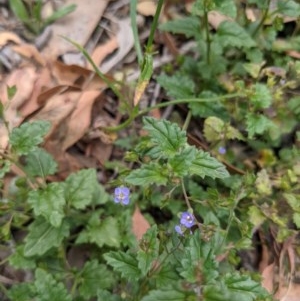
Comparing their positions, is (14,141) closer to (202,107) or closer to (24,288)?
(24,288)

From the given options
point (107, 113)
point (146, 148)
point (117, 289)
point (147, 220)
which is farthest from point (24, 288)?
point (107, 113)

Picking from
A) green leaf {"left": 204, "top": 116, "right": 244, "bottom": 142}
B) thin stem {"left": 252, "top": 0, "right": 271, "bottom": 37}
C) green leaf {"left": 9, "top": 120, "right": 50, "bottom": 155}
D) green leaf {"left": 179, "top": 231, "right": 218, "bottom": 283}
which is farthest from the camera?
thin stem {"left": 252, "top": 0, "right": 271, "bottom": 37}

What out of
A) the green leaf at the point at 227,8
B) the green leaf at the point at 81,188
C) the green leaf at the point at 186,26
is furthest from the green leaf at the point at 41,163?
the green leaf at the point at 227,8

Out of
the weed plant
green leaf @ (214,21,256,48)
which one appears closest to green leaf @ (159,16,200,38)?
the weed plant

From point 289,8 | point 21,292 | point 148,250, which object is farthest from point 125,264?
point 289,8

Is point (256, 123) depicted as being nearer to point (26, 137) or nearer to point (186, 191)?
point (186, 191)

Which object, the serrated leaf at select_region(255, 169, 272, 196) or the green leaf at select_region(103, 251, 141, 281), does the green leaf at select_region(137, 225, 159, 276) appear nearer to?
the green leaf at select_region(103, 251, 141, 281)
